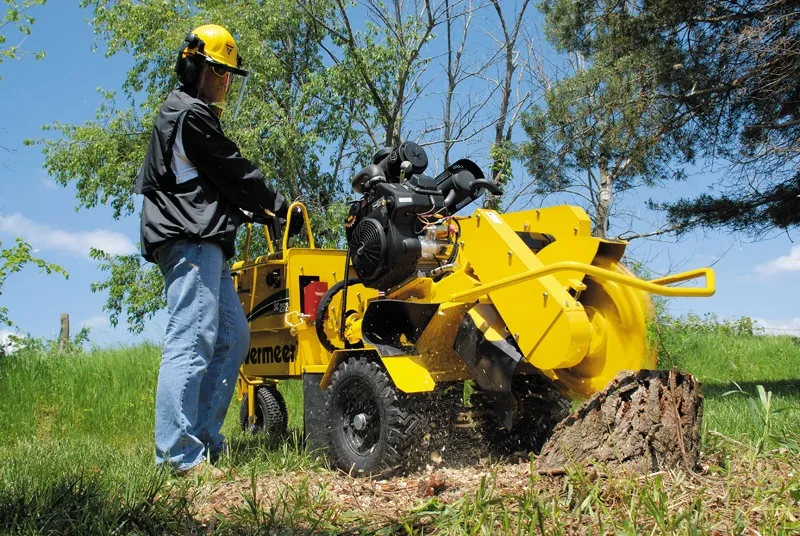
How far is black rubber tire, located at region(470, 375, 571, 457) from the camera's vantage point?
170 inches

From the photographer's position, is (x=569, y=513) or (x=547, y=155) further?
(x=547, y=155)

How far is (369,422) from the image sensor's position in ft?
13.5

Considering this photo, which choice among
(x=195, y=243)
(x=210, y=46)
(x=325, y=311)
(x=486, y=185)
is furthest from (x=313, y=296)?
(x=210, y=46)

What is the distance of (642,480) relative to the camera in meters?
2.93

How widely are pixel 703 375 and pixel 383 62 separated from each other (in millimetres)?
8306

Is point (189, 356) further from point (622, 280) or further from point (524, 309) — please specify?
point (622, 280)

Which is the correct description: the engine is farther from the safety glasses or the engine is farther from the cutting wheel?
the safety glasses

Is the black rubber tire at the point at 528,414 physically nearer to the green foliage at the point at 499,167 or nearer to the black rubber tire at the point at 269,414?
the black rubber tire at the point at 269,414

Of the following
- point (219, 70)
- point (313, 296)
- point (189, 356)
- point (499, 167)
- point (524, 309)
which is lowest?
point (189, 356)

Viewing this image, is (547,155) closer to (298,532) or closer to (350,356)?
(350,356)

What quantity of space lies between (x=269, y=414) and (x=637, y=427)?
3324mm

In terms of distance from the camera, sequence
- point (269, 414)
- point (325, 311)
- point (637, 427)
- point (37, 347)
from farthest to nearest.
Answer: point (37, 347) < point (269, 414) < point (325, 311) < point (637, 427)

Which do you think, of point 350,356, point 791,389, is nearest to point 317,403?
point 350,356

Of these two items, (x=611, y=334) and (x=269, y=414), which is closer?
(x=611, y=334)
